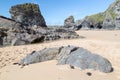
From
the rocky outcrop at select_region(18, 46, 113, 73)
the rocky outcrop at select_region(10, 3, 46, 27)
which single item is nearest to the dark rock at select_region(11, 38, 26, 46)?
the rocky outcrop at select_region(18, 46, 113, 73)

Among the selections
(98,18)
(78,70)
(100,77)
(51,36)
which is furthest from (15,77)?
(98,18)

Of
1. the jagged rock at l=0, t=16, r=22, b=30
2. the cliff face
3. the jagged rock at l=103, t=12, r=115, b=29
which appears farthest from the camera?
the jagged rock at l=103, t=12, r=115, b=29

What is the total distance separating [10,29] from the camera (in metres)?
22.8

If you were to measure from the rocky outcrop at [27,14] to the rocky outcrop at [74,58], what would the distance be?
3311cm

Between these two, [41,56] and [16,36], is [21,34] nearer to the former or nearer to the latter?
[16,36]

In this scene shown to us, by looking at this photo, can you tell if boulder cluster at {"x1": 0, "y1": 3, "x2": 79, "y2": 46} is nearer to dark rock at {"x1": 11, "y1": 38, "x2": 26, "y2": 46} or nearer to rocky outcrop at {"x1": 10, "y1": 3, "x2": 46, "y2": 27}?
dark rock at {"x1": 11, "y1": 38, "x2": 26, "y2": 46}

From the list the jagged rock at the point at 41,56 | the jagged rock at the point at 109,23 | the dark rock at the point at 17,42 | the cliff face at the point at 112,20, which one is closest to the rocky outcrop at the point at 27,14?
the dark rock at the point at 17,42

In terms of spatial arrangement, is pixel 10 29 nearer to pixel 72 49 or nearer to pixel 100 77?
pixel 72 49

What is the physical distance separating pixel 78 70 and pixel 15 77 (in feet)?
9.06

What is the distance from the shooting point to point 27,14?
1825 inches

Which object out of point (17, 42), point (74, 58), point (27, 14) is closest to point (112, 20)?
point (27, 14)

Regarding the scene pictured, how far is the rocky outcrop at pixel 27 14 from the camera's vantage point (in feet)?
146

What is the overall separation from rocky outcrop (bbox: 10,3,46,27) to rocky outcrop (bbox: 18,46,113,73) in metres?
33.1

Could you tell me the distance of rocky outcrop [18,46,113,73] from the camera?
1005 cm
